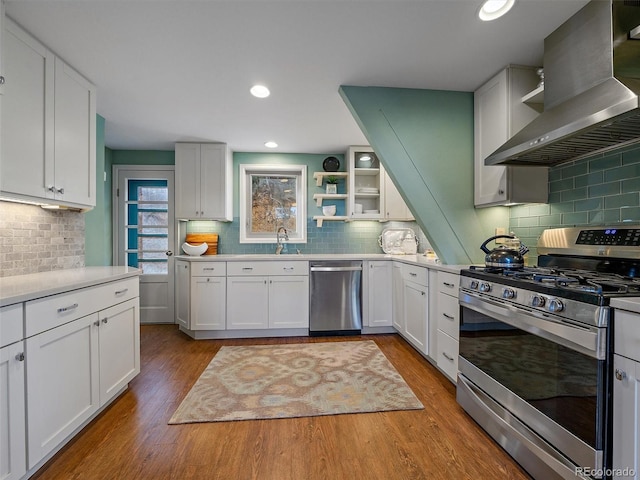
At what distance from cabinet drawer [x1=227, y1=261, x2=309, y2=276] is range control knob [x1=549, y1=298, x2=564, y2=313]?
2.43m

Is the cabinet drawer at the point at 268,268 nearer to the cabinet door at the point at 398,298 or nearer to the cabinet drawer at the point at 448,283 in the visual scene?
the cabinet door at the point at 398,298

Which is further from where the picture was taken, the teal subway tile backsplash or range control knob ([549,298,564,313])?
the teal subway tile backsplash

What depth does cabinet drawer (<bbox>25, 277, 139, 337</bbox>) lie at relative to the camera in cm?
137

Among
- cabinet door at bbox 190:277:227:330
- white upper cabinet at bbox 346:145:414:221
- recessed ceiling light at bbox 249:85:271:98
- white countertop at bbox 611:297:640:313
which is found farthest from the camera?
white upper cabinet at bbox 346:145:414:221

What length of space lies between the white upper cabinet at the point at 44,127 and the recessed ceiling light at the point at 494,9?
8.39 feet

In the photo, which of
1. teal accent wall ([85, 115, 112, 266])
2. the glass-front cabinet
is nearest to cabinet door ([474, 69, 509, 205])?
the glass-front cabinet

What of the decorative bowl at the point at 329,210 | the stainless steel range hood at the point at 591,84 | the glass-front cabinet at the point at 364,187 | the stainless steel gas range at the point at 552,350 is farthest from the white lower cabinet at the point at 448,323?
the decorative bowl at the point at 329,210

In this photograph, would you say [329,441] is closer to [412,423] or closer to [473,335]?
[412,423]

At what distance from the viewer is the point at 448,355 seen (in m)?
2.24

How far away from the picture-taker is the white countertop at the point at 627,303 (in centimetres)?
99

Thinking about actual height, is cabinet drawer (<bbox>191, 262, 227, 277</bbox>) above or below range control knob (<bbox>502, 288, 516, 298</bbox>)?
below

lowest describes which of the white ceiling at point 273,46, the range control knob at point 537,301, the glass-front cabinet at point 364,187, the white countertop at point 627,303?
the range control knob at point 537,301

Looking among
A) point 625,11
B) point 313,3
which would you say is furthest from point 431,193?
point 313,3

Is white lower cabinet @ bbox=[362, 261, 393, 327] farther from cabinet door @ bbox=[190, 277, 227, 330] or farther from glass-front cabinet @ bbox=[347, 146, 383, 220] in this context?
cabinet door @ bbox=[190, 277, 227, 330]
